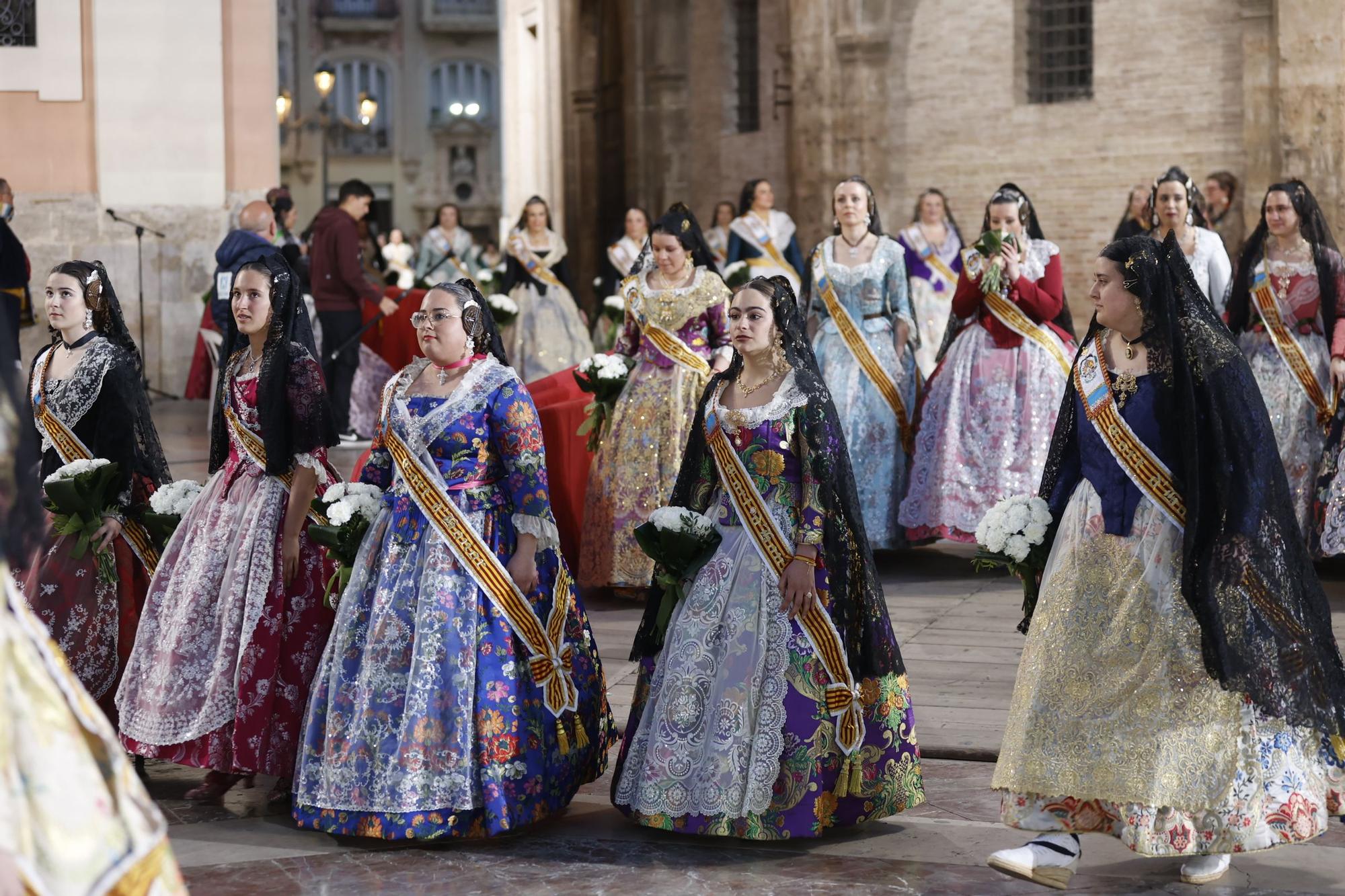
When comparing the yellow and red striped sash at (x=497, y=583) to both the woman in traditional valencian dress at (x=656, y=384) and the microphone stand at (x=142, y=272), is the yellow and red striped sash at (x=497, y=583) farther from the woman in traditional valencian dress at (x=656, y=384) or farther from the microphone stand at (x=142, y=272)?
the microphone stand at (x=142, y=272)

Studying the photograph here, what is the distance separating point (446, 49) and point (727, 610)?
4405 cm

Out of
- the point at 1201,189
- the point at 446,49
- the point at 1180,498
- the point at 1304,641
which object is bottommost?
the point at 1304,641

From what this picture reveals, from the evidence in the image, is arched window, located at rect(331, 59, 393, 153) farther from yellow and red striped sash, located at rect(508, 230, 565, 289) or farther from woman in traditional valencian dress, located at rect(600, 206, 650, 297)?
yellow and red striped sash, located at rect(508, 230, 565, 289)

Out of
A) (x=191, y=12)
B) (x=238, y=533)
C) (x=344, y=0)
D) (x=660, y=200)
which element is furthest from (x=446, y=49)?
(x=238, y=533)

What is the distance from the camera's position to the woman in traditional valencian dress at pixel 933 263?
11992 mm

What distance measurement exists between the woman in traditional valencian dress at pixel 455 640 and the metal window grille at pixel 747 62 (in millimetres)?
17498

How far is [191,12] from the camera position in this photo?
15.3m

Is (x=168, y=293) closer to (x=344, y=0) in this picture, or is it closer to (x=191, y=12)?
(x=191, y=12)

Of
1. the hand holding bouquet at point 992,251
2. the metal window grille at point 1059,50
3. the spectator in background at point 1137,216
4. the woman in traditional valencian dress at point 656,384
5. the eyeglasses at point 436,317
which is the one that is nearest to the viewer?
the eyeglasses at point 436,317

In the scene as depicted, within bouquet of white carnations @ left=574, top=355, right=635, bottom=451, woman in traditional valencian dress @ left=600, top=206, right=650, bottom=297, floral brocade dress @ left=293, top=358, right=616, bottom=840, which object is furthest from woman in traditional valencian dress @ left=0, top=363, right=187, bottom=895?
woman in traditional valencian dress @ left=600, top=206, right=650, bottom=297

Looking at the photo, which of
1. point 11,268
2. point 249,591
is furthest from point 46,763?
point 11,268

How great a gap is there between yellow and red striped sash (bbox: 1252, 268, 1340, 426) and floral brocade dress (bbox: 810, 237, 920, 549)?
157 cm

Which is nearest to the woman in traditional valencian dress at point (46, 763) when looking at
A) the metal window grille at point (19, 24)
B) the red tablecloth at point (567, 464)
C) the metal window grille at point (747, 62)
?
the red tablecloth at point (567, 464)
